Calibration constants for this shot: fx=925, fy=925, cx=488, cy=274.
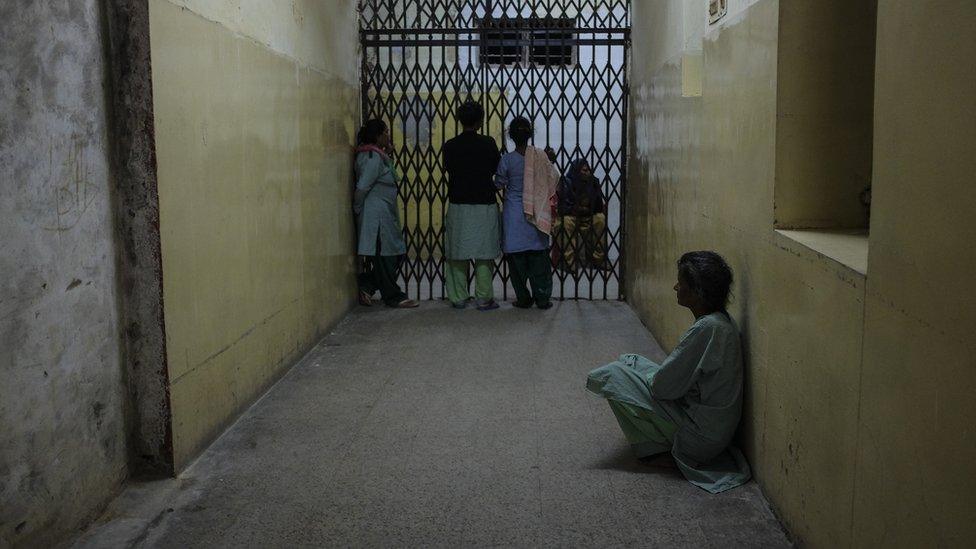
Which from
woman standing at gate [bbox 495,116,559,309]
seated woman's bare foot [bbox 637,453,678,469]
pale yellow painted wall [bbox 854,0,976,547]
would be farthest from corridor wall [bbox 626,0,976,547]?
woman standing at gate [bbox 495,116,559,309]

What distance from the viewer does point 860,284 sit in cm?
240

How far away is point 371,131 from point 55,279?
15.3 ft

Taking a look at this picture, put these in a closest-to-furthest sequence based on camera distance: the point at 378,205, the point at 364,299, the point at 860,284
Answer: the point at 860,284 < the point at 378,205 < the point at 364,299

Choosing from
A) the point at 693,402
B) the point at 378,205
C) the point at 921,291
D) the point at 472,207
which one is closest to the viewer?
the point at 921,291

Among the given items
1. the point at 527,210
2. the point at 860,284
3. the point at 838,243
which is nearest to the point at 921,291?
the point at 860,284

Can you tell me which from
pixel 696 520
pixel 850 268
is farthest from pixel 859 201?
pixel 696 520

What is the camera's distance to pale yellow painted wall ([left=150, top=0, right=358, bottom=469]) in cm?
362

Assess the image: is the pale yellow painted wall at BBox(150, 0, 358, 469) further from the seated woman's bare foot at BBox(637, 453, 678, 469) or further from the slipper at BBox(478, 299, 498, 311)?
the seated woman's bare foot at BBox(637, 453, 678, 469)

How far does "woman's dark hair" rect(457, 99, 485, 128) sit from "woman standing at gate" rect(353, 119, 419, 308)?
25.1 inches

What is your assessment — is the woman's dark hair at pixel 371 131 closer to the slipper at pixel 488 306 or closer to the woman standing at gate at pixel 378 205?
the woman standing at gate at pixel 378 205

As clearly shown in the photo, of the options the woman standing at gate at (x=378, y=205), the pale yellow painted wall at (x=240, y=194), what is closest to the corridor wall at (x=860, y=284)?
the pale yellow painted wall at (x=240, y=194)

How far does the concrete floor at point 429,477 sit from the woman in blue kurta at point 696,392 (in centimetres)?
12

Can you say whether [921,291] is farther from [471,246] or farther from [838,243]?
[471,246]

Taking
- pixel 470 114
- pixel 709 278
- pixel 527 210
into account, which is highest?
pixel 470 114
